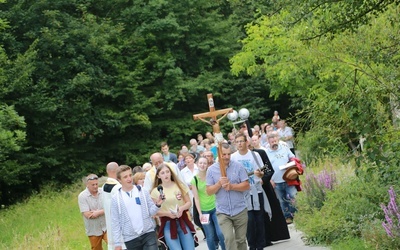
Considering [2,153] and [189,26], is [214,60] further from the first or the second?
[2,153]

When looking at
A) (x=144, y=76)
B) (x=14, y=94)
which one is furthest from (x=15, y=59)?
(x=144, y=76)

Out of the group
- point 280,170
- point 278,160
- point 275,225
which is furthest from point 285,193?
point 275,225

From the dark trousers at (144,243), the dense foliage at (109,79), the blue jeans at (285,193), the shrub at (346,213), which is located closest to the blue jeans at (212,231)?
the shrub at (346,213)

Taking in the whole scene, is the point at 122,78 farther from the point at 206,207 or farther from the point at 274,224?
the point at 206,207

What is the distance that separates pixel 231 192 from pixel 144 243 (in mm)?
1648

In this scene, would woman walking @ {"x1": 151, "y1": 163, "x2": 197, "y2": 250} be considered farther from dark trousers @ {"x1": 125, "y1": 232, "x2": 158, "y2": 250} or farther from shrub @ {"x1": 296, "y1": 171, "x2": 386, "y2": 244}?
shrub @ {"x1": 296, "y1": 171, "x2": 386, "y2": 244}

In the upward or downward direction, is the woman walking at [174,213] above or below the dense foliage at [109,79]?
below

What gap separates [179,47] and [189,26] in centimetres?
135

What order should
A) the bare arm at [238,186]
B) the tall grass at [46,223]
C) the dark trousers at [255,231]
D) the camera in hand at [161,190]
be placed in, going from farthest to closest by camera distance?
the tall grass at [46,223]
the dark trousers at [255,231]
the bare arm at [238,186]
the camera in hand at [161,190]

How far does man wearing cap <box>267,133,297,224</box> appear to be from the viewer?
15930 mm

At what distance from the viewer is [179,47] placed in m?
45.8

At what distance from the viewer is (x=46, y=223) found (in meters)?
23.0

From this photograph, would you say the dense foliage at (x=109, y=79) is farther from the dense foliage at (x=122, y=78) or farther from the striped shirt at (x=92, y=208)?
the striped shirt at (x=92, y=208)

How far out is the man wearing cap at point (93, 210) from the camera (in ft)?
42.3
